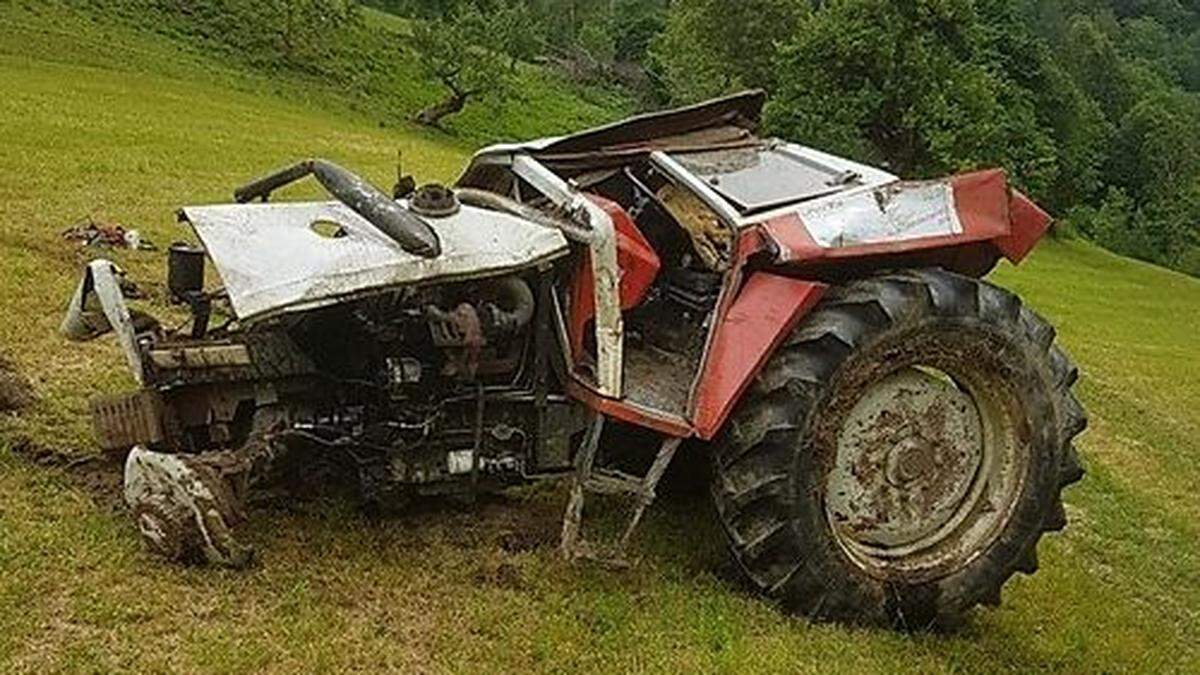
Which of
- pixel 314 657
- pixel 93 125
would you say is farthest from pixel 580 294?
pixel 93 125

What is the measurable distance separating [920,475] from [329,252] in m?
2.94

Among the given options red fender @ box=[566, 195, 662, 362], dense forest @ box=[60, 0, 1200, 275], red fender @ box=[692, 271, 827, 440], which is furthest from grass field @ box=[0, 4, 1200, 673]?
dense forest @ box=[60, 0, 1200, 275]

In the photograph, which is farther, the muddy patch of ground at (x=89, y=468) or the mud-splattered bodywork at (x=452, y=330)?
the muddy patch of ground at (x=89, y=468)

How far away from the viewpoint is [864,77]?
39812 millimetres

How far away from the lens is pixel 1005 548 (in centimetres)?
655

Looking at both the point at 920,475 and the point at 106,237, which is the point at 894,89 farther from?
the point at 920,475

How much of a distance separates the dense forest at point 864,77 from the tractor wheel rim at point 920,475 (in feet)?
87.1

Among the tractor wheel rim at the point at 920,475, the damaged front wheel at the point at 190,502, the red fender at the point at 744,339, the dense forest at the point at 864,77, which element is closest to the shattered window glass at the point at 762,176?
the red fender at the point at 744,339

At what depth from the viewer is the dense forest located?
128 feet

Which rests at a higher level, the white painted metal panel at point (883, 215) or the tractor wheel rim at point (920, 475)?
the white painted metal panel at point (883, 215)

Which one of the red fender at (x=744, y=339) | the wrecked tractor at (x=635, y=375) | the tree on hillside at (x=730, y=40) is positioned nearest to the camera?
the wrecked tractor at (x=635, y=375)

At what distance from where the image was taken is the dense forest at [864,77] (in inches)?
1532

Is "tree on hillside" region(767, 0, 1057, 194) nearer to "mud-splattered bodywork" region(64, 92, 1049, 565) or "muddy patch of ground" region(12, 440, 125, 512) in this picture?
"mud-splattered bodywork" region(64, 92, 1049, 565)

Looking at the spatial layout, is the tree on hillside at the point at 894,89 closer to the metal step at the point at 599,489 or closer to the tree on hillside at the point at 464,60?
the tree on hillside at the point at 464,60
